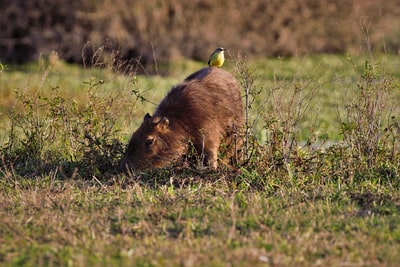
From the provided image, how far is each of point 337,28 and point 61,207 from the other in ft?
60.5

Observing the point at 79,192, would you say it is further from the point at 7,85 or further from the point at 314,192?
the point at 7,85

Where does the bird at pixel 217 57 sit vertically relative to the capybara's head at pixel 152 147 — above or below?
above

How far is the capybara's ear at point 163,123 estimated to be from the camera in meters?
7.91

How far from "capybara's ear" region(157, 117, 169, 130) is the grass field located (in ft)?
1.58

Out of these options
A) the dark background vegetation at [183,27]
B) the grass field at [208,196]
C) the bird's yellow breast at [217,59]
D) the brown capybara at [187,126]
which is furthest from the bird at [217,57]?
the dark background vegetation at [183,27]

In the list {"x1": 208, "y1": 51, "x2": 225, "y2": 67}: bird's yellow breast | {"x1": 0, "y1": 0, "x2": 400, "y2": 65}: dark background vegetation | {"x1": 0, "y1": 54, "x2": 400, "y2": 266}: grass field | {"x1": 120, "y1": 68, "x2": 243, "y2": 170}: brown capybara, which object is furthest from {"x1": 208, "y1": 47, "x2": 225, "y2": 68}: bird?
{"x1": 0, "y1": 0, "x2": 400, "y2": 65}: dark background vegetation

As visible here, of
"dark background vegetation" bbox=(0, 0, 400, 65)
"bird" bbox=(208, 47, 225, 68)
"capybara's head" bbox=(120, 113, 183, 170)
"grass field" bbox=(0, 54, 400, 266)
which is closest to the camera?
"grass field" bbox=(0, 54, 400, 266)

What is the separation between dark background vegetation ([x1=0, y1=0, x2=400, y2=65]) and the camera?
67.6 ft

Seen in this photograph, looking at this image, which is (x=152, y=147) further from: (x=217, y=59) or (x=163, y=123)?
(x=217, y=59)

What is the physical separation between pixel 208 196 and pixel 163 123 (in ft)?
4.83

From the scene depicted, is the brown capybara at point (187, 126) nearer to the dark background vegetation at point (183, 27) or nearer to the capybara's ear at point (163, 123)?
the capybara's ear at point (163, 123)

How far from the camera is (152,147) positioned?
7922mm

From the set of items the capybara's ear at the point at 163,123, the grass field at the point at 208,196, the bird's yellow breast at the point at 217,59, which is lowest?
the grass field at the point at 208,196

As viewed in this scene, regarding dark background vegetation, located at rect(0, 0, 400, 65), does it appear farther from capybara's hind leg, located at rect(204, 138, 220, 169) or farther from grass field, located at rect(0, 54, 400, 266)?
capybara's hind leg, located at rect(204, 138, 220, 169)
